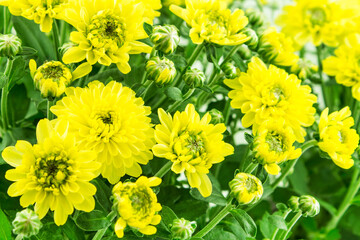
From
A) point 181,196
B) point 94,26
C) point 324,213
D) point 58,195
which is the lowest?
point 324,213

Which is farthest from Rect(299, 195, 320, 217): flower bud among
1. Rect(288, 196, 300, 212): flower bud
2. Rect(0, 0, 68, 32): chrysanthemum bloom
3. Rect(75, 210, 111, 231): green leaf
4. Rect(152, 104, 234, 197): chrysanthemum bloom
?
Rect(0, 0, 68, 32): chrysanthemum bloom

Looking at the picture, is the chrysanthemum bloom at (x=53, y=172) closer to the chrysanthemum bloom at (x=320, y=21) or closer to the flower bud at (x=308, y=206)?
the flower bud at (x=308, y=206)

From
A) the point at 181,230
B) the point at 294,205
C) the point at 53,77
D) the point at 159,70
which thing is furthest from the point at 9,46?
the point at 294,205

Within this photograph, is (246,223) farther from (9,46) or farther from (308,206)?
(9,46)

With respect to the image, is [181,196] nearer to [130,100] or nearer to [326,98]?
[130,100]

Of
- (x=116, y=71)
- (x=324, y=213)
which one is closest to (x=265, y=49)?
(x=116, y=71)

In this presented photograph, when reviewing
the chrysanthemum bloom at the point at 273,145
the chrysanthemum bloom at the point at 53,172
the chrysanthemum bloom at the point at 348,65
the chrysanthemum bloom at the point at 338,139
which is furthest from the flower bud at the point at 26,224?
the chrysanthemum bloom at the point at 348,65

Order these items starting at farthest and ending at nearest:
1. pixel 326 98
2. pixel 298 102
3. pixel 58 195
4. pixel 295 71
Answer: pixel 326 98 → pixel 295 71 → pixel 298 102 → pixel 58 195

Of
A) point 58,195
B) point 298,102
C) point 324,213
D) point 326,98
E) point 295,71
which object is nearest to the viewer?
point 58,195
